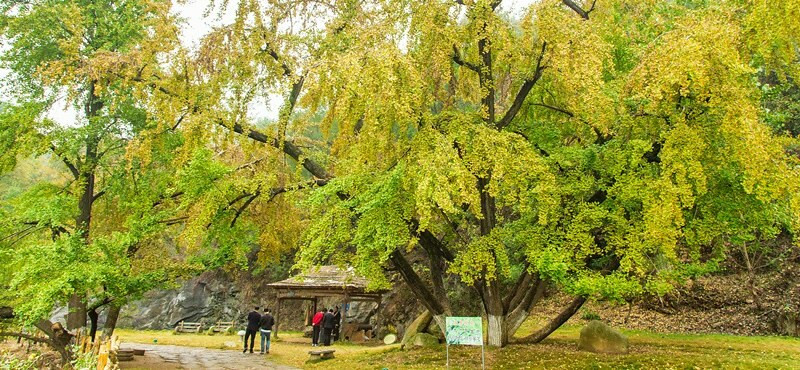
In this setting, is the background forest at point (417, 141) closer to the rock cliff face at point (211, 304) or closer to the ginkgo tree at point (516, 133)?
the ginkgo tree at point (516, 133)

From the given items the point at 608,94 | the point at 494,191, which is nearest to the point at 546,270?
the point at 494,191

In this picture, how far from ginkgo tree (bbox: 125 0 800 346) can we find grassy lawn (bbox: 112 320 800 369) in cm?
121

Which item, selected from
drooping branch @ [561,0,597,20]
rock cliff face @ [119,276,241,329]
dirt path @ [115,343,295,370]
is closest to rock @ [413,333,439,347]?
dirt path @ [115,343,295,370]

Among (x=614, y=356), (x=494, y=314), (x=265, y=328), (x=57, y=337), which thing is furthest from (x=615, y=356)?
(x=57, y=337)

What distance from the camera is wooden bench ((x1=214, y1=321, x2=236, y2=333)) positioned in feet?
94.6

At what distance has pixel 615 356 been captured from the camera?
11.4 meters

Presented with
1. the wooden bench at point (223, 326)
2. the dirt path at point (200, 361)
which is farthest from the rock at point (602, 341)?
the wooden bench at point (223, 326)

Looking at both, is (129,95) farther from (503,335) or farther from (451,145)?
(503,335)

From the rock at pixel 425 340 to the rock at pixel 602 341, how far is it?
14.5ft

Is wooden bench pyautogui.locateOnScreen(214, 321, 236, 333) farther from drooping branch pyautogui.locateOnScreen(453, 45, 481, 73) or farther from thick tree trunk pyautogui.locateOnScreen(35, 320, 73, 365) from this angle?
drooping branch pyautogui.locateOnScreen(453, 45, 481, 73)

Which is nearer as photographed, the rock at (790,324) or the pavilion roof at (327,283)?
the rock at (790,324)

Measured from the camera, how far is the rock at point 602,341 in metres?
12.2

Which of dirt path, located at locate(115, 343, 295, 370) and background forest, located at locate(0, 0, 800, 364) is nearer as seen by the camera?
background forest, located at locate(0, 0, 800, 364)

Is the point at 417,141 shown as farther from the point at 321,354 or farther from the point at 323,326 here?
the point at 323,326
